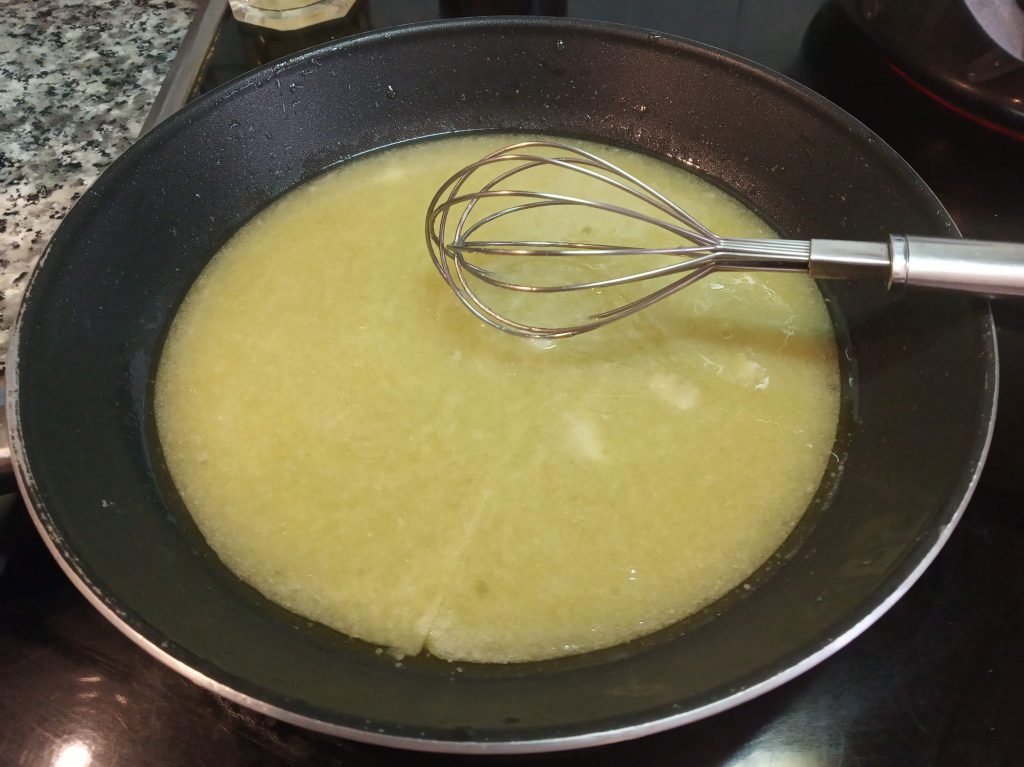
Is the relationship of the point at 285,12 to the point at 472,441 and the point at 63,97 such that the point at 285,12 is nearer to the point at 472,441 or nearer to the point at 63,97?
the point at 63,97

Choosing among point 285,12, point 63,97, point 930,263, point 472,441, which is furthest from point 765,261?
point 63,97

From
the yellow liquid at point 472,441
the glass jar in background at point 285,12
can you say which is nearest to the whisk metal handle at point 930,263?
the yellow liquid at point 472,441

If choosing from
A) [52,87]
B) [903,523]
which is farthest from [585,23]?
[52,87]

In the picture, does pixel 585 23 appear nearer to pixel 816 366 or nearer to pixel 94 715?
pixel 816 366

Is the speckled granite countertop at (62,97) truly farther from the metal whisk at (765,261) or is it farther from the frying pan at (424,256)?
the metal whisk at (765,261)

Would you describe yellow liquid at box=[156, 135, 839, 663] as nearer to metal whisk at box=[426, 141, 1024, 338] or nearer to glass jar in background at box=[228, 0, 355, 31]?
metal whisk at box=[426, 141, 1024, 338]

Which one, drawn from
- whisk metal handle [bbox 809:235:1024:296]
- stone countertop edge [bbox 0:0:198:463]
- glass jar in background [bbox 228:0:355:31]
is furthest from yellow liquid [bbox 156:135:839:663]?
glass jar in background [bbox 228:0:355:31]
